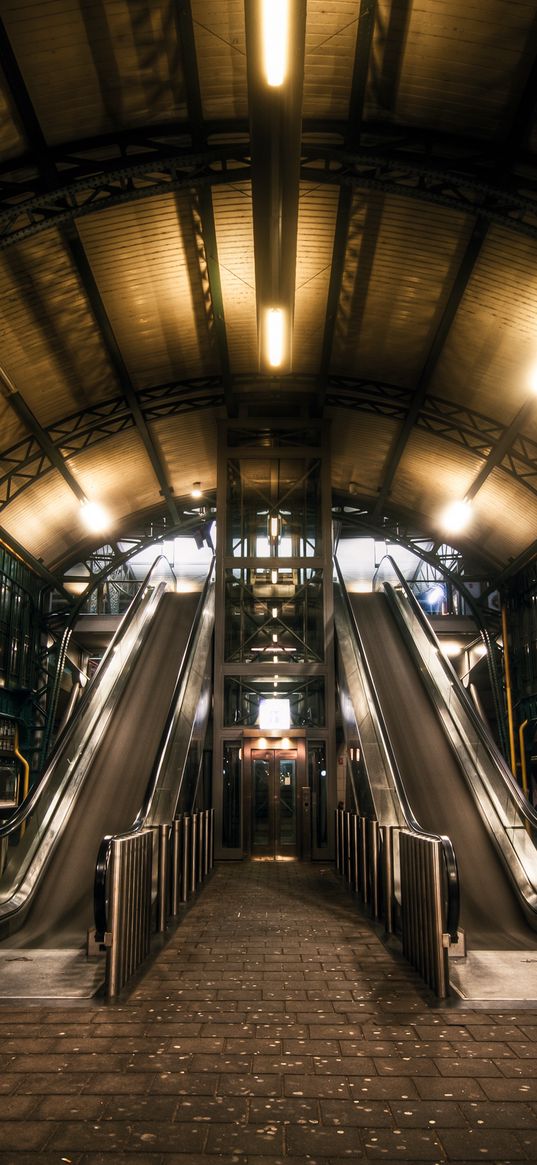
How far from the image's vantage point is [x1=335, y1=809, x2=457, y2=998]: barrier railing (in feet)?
18.6

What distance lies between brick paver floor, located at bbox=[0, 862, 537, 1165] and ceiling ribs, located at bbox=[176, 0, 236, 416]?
10.4m

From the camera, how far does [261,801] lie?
596 inches

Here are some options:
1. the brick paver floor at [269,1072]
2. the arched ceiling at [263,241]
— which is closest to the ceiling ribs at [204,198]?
the arched ceiling at [263,241]

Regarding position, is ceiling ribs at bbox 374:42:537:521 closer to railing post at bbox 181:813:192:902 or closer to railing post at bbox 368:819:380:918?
railing post at bbox 368:819:380:918

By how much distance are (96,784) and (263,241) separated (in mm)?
7336

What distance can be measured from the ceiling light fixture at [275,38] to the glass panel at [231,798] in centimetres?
1156

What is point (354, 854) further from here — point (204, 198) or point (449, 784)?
point (204, 198)

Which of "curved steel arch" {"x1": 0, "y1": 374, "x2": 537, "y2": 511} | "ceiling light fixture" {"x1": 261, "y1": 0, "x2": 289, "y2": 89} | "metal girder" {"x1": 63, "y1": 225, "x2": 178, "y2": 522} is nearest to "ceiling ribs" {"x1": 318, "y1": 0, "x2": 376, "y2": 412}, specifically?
"curved steel arch" {"x1": 0, "y1": 374, "x2": 537, "y2": 511}

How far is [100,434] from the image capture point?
18.2 m

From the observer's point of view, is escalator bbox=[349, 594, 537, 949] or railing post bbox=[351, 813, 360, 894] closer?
escalator bbox=[349, 594, 537, 949]

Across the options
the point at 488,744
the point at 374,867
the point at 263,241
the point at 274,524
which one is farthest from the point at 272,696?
the point at 263,241

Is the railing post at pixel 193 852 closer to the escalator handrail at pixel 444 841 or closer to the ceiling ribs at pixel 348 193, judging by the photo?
the escalator handrail at pixel 444 841

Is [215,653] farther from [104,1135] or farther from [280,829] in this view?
[104,1135]

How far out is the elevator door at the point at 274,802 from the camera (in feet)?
48.2
